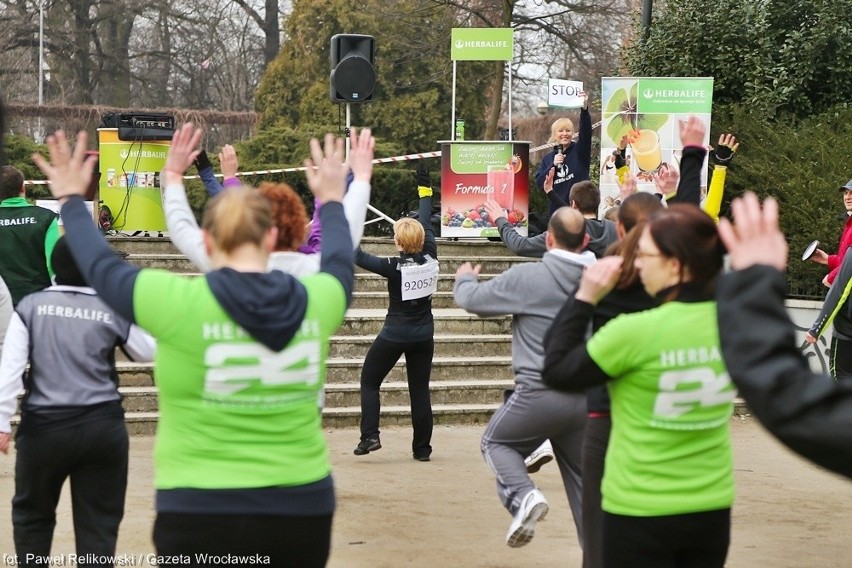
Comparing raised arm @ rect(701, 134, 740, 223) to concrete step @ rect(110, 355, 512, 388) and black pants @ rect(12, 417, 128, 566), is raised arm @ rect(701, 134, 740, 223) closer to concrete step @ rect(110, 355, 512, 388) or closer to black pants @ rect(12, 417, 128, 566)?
black pants @ rect(12, 417, 128, 566)

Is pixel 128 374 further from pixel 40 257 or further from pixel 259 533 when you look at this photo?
pixel 259 533

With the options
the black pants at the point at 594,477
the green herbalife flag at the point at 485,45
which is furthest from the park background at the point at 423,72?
the black pants at the point at 594,477

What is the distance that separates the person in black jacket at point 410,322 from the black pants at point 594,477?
4089 mm

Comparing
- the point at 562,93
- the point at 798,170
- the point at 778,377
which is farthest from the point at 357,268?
the point at 778,377

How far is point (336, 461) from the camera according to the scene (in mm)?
9484

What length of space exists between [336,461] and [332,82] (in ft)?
19.6

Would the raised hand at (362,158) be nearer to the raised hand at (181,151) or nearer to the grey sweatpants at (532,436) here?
the raised hand at (181,151)

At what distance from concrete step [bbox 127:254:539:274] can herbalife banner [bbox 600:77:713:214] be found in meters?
1.43

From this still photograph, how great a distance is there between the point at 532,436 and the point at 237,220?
122 inches

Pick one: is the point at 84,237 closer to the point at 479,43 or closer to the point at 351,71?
the point at 351,71

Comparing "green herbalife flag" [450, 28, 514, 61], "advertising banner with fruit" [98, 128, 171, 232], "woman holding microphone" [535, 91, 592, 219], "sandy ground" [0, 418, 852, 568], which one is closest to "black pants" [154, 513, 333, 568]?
"sandy ground" [0, 418, 852, 568]

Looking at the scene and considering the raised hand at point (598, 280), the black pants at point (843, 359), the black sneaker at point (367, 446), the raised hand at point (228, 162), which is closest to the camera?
the raised hand at point (598, 280)

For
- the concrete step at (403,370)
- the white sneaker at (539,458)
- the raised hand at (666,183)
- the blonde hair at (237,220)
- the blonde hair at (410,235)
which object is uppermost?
the blonde hair at (237,220)

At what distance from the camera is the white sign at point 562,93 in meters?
19.6
